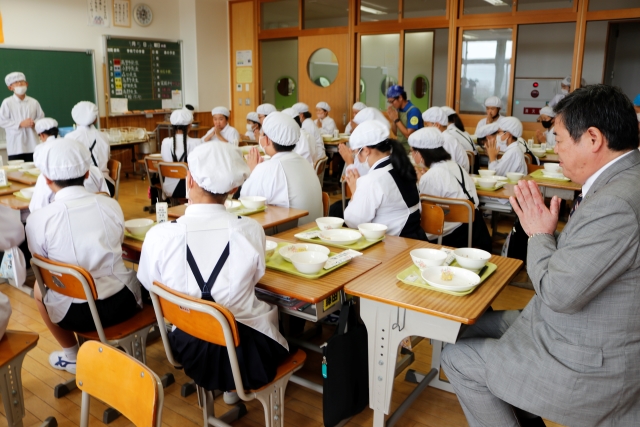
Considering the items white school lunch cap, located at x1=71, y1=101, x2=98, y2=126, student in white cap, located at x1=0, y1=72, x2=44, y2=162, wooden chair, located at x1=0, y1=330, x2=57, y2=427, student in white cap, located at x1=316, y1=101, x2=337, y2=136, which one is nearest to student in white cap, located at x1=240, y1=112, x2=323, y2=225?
wooden chair, located at x1=0, y1=330, x2=57, y2=427

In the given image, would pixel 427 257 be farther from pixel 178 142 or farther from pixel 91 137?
pixel 91 137

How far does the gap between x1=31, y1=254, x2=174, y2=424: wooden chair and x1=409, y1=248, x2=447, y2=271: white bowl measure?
1271 mm

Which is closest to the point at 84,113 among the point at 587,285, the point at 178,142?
the point at 178,142

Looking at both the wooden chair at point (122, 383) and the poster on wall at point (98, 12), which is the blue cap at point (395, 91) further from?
the wooden chair at point (122, 383)

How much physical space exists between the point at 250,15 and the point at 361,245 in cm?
839

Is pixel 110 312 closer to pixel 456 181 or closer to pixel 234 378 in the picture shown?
pixel 234 378

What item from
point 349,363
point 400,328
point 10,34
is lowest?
point 349,363

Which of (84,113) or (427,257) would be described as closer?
(427,257)

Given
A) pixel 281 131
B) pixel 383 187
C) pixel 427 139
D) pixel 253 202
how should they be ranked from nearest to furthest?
pixel 383 187 < pixel 253 202 < pixel 281 131 < pixel 427 139

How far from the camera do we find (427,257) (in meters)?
2.29

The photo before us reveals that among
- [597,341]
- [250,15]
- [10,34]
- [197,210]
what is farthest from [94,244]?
[250,15]

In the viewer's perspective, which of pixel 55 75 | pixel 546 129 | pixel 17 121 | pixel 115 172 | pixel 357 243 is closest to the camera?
pixel 357 243

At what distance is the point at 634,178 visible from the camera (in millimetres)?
1497

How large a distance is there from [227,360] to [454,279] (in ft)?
3.05
